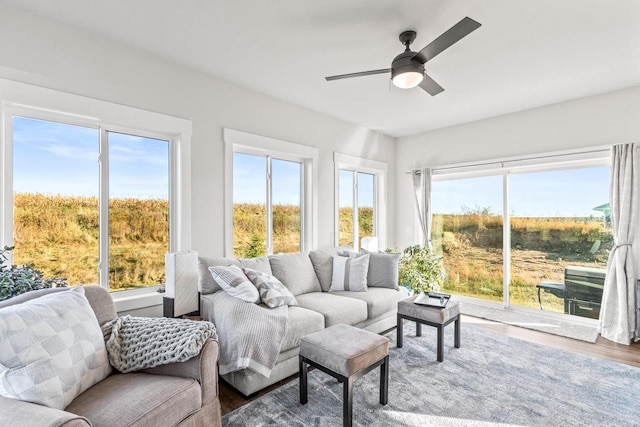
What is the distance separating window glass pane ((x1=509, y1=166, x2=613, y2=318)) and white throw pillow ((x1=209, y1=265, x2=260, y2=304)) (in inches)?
150

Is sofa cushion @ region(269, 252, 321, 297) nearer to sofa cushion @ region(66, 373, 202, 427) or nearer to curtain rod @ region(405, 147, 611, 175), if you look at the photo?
sofa cushion @ region(66, 373, 202, 427)

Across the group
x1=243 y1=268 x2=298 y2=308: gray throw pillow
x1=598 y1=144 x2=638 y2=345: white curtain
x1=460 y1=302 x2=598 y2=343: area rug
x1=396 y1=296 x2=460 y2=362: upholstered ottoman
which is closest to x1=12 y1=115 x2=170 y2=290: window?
x1=243 y1=268 x2=298 y2=308: gray throw pillow

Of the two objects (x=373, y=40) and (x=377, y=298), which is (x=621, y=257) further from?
(x=373, y=40)

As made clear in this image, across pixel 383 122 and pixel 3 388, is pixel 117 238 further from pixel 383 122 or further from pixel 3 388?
pixel 383 122

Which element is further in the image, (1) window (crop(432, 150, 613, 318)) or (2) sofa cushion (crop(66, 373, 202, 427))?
(1) window (crop(432, 150, 613, 318))

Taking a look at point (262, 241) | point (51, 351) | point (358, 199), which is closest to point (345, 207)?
point (358, 199)

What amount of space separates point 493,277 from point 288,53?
4.15 meters

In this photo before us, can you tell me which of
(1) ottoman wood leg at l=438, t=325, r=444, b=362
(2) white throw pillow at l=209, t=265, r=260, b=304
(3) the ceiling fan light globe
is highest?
(3) the ceiling fan light globe

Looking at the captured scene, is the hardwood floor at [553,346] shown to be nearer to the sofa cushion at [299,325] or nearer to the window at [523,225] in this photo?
the sofa cushion at [299,325]

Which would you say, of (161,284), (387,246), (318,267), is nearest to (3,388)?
(161,284)

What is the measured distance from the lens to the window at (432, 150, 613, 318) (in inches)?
151

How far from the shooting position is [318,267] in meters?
3.64

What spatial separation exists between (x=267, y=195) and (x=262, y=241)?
22.6 inches

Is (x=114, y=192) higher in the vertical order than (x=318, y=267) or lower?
higher
